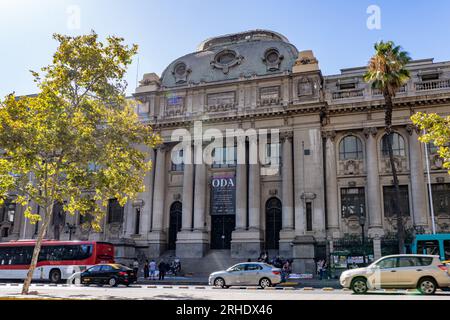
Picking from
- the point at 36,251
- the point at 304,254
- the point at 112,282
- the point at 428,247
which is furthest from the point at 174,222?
the point at 36,251

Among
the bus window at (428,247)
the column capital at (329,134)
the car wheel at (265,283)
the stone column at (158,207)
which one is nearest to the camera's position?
the car wheel at (265,283)

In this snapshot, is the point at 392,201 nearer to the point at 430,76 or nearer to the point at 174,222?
the point at 430,76

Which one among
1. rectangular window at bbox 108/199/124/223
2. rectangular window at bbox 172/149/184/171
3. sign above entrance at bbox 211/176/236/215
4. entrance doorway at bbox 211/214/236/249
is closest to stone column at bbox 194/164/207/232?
sign above entrance at bbox 211/176/236/215

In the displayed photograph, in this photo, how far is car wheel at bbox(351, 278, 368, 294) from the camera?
16062mm

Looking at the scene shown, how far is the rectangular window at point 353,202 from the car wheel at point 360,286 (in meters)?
20.0

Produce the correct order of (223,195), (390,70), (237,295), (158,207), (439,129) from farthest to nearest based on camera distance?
1. (158,207)
2. (223,195)
3. (390,70)
4. (439,129)
5. (237,295)

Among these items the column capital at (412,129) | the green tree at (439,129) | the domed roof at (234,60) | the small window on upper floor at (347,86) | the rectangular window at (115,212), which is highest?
the domed roof at (234,60)

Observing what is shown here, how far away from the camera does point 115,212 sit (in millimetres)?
42031

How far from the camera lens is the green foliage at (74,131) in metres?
17.7

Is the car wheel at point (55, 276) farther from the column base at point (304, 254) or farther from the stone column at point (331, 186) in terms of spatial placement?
the stone column at point (331, 186)

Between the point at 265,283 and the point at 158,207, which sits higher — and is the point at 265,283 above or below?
below

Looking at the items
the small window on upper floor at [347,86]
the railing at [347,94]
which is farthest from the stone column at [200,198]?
the small window on upper floor at [347,86]

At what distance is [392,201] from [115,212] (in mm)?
26264

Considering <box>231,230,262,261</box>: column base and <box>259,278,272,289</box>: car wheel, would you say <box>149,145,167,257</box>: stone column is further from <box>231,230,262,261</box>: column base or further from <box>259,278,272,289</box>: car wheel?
<box>259,278,272,289</box>: car wheel
